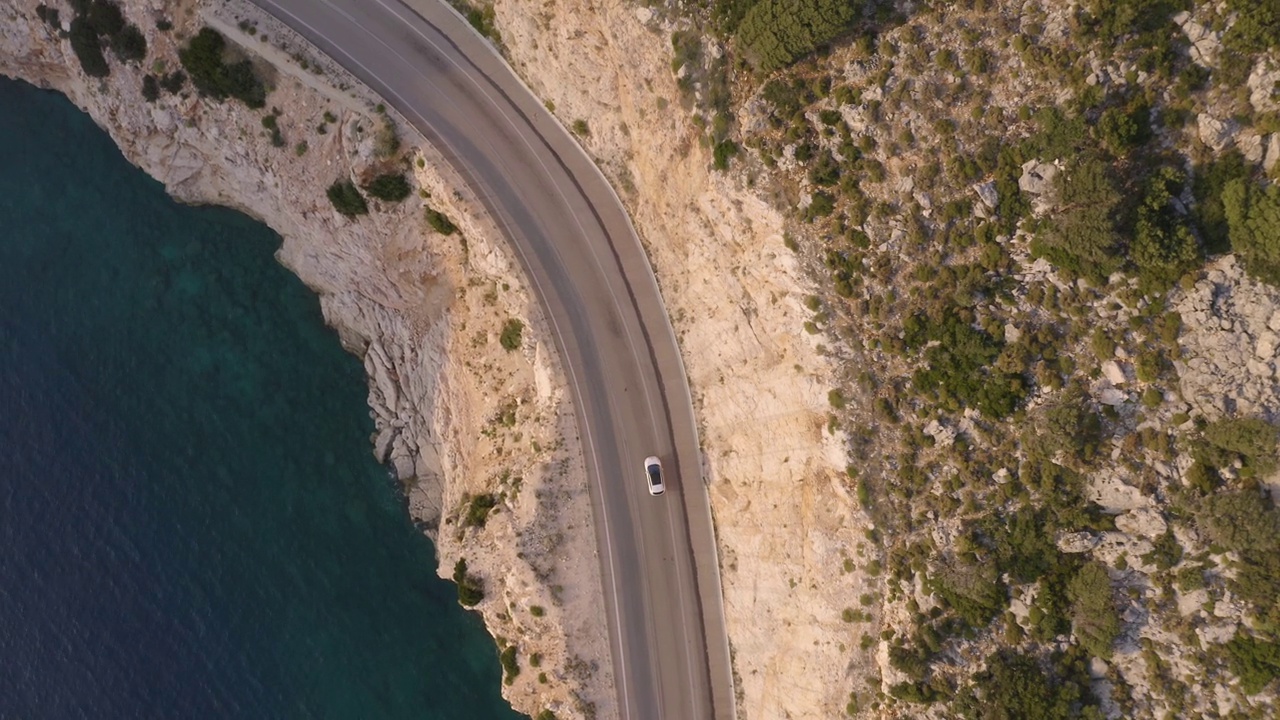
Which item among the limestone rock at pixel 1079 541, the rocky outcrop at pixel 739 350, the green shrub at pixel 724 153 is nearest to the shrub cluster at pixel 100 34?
the rocky outcrop at pixel 739 350

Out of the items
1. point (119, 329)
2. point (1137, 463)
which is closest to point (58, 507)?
point (119, 329)

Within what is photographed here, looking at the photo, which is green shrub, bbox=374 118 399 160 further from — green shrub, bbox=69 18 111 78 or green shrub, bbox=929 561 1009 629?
green shrub, bbox=929 561 1009 629

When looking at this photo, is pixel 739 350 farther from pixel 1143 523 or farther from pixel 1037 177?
pixel 1143 523

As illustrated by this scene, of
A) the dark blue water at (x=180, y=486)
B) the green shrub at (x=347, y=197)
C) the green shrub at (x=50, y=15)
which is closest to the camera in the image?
the green shrub at (x=347, y=197)

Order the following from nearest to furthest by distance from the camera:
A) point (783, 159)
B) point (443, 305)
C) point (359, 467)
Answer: point (783, 159)
point (443, 305)
point (359, 467)

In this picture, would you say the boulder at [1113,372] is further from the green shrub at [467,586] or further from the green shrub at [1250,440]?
the green shrub at [467,586]

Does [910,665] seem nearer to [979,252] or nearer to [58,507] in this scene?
[979,252]
